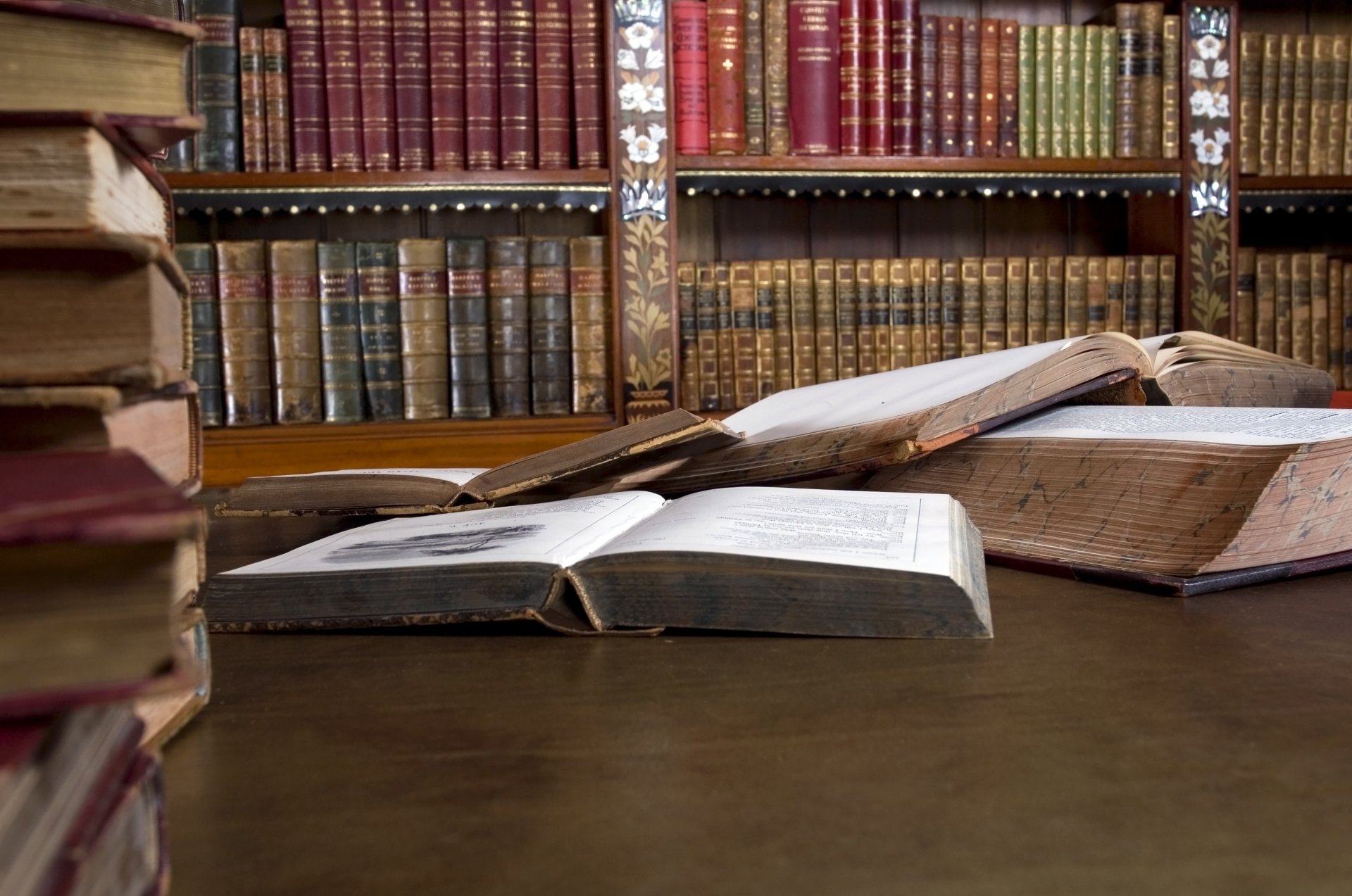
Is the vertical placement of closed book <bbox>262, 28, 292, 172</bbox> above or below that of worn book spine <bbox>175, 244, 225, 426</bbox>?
above

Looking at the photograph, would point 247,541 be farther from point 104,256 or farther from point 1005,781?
point 1005,781

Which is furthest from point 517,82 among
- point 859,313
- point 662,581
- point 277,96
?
point 662,581

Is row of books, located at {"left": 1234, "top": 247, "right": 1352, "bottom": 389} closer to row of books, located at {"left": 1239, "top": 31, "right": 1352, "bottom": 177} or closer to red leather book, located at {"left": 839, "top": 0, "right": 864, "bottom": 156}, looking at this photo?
row of books, located at {"left": 1239, "top": 31, "right": 1352, "bottom": 177}

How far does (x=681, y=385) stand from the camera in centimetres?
216

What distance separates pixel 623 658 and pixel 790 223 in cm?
203

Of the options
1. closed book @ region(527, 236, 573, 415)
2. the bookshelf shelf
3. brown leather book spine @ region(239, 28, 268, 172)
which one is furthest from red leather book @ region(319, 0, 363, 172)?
the bookshelf shelf

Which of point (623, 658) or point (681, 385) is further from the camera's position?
point (681, 385)

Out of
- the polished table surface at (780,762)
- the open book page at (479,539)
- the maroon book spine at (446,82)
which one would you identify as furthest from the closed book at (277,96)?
the polished table surface at (780,762)

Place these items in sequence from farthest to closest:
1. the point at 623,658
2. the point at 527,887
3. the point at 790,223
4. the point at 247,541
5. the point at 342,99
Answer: the point at 790,223
the point at 342,99
the point at 247,541
the point at 623,658
the point at 527,887

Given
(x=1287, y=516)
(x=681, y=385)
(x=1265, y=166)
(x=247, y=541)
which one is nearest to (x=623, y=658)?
(x=1287, y=516)

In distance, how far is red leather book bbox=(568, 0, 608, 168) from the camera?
6.68 ft

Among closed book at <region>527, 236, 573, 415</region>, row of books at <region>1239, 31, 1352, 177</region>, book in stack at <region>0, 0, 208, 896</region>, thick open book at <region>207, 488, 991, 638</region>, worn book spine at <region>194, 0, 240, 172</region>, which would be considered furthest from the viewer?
row of books at <region>1239, 31, 1352, 177</region>

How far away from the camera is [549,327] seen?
2.07 metres

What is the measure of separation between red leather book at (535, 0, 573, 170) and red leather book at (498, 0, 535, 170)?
0.04ft
